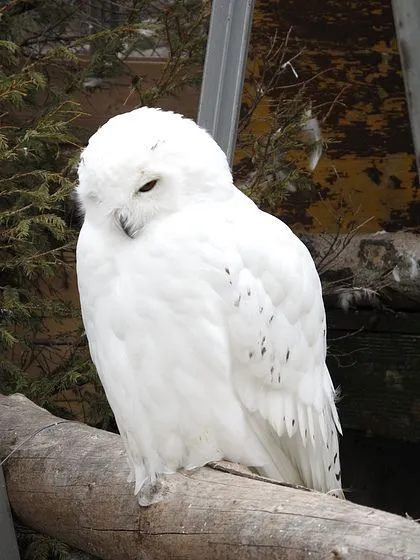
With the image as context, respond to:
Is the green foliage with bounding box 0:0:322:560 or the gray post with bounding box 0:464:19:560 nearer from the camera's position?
the gray post with bounding box 0:464:19:560

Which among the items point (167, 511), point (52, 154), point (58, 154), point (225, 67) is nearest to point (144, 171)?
point (167, 511)

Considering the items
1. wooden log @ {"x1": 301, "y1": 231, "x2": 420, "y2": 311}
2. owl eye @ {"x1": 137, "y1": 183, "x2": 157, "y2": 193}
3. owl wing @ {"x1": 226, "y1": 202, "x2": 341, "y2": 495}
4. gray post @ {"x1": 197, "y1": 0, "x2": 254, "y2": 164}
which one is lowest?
wooden log @ {"x1": 301, "y1": 231, "x2": 420, "y2": 311}

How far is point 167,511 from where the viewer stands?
107 inches

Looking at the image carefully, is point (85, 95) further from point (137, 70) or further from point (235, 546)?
point (235, 546)

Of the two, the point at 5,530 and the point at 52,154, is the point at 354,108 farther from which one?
the point at 5,530

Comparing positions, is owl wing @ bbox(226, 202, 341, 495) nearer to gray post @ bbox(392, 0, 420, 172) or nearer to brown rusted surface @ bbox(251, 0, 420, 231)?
gray post @ bbox(392, 0, 420, 172)

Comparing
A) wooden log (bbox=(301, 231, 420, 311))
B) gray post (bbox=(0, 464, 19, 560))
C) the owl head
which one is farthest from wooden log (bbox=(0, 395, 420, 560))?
wooden log (bbox=(301, 231, 420, 311))

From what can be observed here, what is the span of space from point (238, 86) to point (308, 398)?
3.97 ft

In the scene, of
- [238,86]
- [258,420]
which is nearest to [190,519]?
[258,420]

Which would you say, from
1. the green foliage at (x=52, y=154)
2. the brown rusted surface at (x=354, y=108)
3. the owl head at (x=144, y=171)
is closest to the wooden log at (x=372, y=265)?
the brown rusted surface at (x=354, y=108)

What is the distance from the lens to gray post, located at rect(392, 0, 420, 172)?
11.5 feet

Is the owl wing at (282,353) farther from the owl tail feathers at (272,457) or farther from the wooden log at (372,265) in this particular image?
the wooden log at (372,265)

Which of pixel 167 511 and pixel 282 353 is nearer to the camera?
pixel 167 511

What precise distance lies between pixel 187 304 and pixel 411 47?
1.53 m
